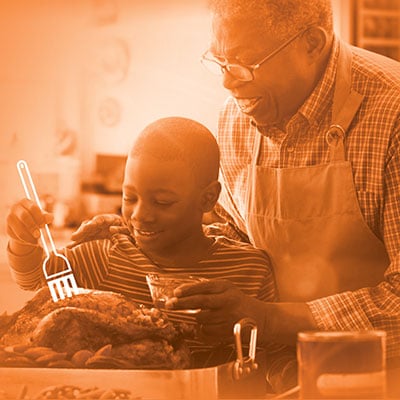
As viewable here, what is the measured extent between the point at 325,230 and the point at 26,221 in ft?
1.33

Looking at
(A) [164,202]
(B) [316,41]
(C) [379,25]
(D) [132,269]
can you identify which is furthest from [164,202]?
(C) [379,25]

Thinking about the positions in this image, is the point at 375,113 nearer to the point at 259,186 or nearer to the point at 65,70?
the point at 259,186

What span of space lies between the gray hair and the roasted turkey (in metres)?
0.39

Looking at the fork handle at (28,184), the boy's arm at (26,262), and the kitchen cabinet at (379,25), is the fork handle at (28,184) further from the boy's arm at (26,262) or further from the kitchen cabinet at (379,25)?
the kitchen cabinet at (379,25)

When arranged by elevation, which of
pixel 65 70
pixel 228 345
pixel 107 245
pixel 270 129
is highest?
pixel 65 70

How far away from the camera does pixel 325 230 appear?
3.66 feet

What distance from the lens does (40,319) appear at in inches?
35.7

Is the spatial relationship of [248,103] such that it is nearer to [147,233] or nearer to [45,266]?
[147,233]

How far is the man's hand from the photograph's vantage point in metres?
0.93

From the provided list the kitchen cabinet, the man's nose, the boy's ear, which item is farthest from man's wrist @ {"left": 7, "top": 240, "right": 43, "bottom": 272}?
the kitchen cabinet

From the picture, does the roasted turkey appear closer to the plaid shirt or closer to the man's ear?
the plaid shirt

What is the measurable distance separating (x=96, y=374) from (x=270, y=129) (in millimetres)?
482

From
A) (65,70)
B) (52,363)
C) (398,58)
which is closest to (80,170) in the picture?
(65,70)

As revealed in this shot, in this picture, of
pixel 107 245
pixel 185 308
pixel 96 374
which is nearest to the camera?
pixel 96 374
